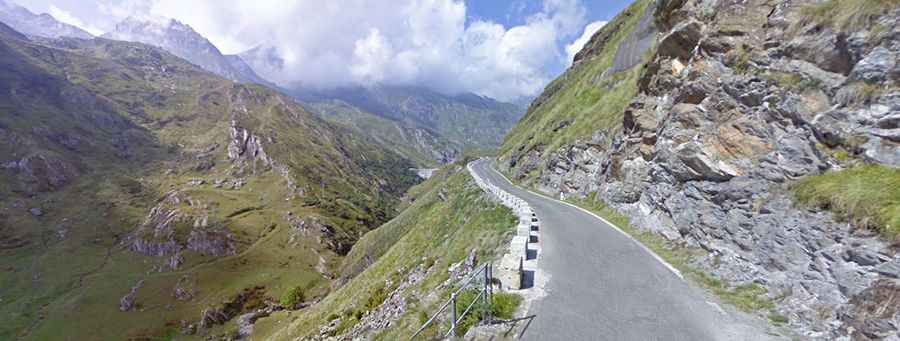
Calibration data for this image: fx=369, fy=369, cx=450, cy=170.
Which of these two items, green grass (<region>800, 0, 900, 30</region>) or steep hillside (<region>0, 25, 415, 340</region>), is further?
steep hillside (<region>0, 25, 415, 340</region>)

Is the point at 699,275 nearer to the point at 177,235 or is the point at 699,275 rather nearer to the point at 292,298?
the point at 292,298

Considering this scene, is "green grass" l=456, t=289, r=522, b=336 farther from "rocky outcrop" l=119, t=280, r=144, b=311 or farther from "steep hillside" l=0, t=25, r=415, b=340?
"rocky outcrop" l=119, t=280, r=144, b=311

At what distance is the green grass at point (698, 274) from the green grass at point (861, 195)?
296cm

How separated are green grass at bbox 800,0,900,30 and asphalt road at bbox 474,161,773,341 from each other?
963 centimetres

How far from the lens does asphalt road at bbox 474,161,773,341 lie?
931 cm

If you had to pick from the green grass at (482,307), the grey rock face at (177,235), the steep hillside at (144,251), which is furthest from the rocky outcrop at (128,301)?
the green grass at (482,307)

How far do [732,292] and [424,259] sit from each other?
21318 mm

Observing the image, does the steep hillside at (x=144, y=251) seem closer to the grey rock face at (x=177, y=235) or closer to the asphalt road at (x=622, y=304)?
the grey rock face at (x=177, y=235)

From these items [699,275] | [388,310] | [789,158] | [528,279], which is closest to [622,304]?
[528,279]

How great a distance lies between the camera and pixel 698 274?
13.1m

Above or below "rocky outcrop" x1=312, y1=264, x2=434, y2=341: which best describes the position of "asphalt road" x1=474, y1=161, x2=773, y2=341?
above

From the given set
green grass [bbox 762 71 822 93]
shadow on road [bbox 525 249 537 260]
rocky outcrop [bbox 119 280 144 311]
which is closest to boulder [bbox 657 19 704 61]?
green grass [bbox 762 71 822 93]

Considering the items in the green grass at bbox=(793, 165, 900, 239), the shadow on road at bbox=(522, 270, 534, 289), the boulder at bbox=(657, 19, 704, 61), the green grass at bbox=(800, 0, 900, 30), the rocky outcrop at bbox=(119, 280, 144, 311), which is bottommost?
the rocky outcrop at bbox=(119, 280, 144, 311)

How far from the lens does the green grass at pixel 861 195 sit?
28.7ft
